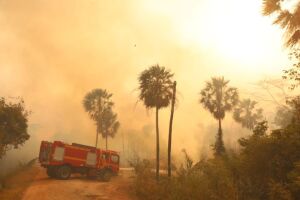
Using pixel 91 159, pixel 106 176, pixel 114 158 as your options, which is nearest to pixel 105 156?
pixel 114 158

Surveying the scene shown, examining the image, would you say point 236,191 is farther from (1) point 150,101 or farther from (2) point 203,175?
(1) point 150,101

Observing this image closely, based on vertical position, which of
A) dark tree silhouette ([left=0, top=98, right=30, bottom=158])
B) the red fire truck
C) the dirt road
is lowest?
the dirt road

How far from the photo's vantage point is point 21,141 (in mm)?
36719

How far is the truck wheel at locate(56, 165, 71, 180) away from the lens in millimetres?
24875

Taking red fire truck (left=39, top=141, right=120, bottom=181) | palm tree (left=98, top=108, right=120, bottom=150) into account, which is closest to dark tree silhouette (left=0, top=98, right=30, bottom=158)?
red fire truck (left=39, top=141, right=120, bottom=181)

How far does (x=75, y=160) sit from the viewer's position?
26.0 m

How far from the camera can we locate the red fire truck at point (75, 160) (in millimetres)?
24922

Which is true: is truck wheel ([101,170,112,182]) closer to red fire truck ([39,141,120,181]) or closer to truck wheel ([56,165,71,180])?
red fire truck ([39,141,120,181])

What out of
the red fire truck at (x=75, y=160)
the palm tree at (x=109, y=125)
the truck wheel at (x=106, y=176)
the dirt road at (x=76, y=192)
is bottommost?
the dirt road at (x=76, y=192)

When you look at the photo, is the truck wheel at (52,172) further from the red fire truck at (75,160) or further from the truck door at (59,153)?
the truck door at (59,153)

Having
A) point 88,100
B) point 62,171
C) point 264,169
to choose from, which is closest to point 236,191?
point 264,169

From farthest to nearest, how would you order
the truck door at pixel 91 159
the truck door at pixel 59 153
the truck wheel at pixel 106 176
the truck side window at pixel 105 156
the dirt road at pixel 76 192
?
the truck side window at pixel 105 156, the truck wheel at pixel 106 176, the truck door at pixel 91 159, the truck door at pixel 59 153, the dirt road at pixel 76 192

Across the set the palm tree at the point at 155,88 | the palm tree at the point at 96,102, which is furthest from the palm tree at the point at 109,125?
the palm tree at the point at 155,88

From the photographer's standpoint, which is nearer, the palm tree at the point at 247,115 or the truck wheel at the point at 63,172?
the truck wheel at the point at 63,172
